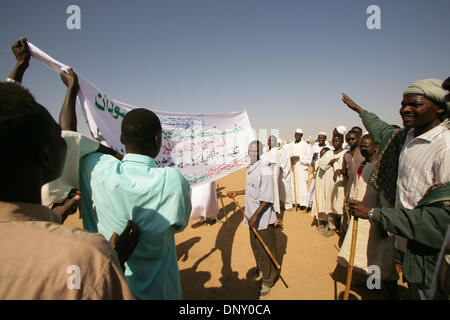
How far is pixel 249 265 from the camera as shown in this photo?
4.14m

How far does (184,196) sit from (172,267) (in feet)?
A: 1.99

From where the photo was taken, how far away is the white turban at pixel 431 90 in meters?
1.70

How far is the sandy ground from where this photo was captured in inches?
131

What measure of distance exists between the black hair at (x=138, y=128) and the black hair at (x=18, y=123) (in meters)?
0.62

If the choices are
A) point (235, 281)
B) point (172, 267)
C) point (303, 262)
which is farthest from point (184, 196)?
point (303, 262)

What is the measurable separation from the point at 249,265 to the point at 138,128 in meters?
3.87

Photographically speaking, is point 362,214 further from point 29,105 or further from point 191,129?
point 191,129

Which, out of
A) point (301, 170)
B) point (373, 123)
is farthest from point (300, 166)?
point (373, 123)

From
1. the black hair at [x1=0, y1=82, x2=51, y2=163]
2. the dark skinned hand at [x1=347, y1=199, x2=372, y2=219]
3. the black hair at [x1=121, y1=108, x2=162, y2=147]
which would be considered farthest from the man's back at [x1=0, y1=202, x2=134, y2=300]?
the dark skinned hand at [x1=347, y1=199, x2=372, y2=219]

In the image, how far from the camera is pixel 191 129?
3477 millimetres

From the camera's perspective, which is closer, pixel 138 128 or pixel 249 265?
pixel 138 128

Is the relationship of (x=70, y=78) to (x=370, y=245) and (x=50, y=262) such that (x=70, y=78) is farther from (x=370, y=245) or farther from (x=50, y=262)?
(x=370, y=245)

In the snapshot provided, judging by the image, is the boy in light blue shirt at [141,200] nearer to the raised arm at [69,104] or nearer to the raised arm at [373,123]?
the raised arm at [69,104]

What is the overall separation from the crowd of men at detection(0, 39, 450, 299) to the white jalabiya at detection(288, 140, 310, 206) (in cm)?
472
